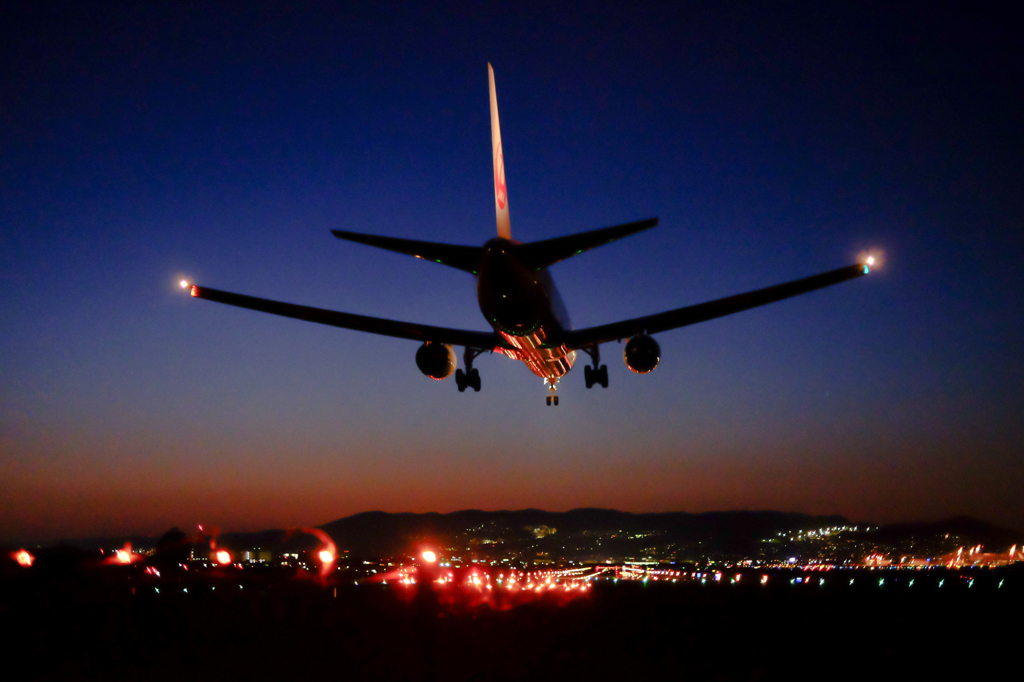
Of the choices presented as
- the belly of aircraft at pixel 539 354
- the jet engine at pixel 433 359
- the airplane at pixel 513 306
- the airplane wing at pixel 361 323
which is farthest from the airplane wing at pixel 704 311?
the jet engine at pixel 433 359

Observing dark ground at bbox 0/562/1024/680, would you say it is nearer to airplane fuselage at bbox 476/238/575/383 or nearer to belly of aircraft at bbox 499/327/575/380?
airplane fuselage at bbox 476/238/575/383

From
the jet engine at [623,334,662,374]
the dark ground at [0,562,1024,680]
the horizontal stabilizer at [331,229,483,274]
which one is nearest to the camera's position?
the horizontal stabilizer at [331,229,483,274]

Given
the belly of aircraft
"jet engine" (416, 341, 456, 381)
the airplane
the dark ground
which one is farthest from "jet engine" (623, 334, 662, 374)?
the dark ground

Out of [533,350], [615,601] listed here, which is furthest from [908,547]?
[533,350]

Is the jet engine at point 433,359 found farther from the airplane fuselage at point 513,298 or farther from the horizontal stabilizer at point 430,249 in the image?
the horizontal stabilizer at point 430,249

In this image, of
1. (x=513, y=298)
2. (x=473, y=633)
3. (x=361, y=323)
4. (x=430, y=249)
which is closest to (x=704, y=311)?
(x=513, y=298)

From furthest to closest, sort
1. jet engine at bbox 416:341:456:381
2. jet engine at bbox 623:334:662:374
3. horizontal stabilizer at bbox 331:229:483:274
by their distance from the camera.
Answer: jet engine at bbox 416:341:456:381
jet engine at bbox 623:334:662:374
horizontal stabilizer at bbox 331:229:483:274
